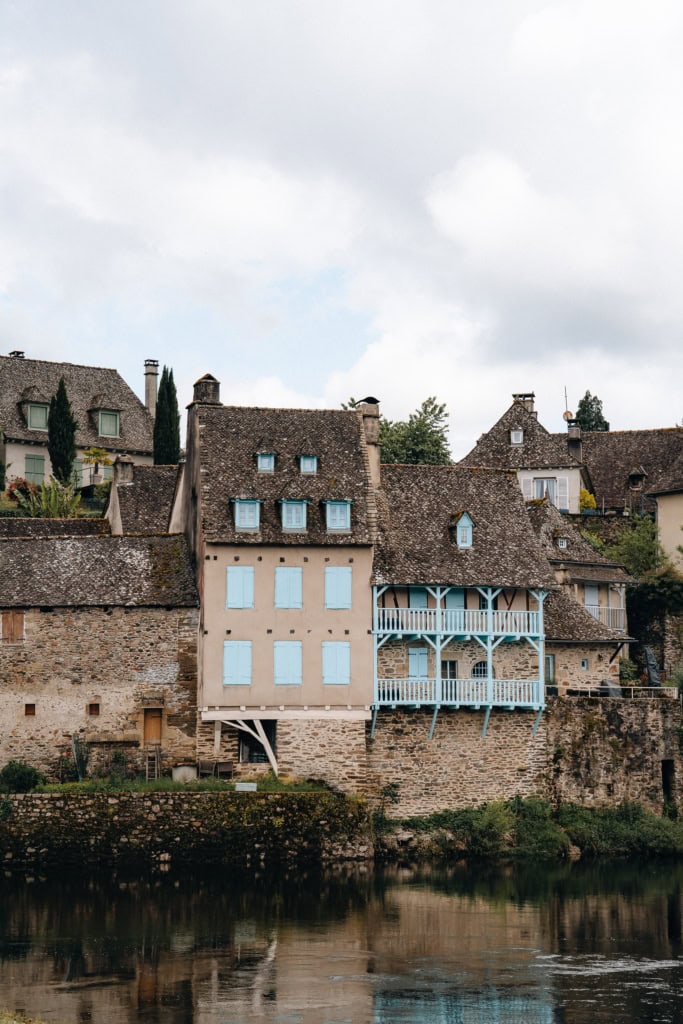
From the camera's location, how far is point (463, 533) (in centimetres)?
5516

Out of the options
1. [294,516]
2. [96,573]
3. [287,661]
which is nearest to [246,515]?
[294,516]

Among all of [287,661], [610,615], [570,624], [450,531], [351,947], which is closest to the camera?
[351,947]

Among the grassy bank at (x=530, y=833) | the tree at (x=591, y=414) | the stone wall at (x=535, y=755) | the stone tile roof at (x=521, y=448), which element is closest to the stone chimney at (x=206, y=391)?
the stone wall at (x=535, y=755)

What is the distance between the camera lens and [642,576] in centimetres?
6844

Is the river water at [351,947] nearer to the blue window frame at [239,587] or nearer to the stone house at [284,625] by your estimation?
the stone house at [284,625]

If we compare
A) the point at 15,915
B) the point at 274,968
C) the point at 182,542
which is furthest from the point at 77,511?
the point at 274,968

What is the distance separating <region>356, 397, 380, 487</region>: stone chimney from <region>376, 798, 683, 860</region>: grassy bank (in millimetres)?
12268

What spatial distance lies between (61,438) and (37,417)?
12.1 feet

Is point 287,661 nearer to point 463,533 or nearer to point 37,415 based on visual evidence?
point 463,533

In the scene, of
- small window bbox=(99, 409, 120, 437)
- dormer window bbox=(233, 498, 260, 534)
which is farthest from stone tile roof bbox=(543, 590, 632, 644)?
small window bbox=(99, 409, 120, 437)

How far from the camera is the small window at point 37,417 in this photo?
8419 centimetres

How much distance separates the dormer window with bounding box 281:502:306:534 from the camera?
52844 millimetres

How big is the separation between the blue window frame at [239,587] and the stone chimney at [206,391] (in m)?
7.43

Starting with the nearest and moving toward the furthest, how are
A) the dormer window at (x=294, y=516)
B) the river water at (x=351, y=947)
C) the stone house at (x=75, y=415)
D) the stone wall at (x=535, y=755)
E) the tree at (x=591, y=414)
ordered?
the river water at (x=351, y=947), the dormer window at (x=294, y=516), the stone wall at (x=535, y=755), the stone house at (x=75, y=415), the tree at (x=591, y=414)
